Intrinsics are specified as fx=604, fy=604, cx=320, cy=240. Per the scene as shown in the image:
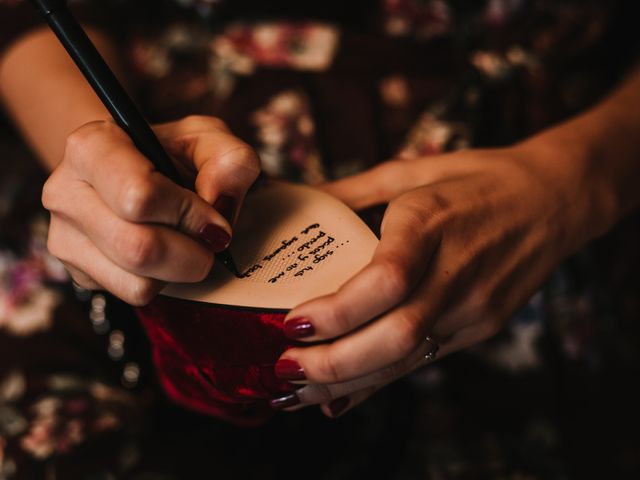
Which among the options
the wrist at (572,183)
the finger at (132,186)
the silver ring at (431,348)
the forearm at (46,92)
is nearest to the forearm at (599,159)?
the wrist at (572,183)

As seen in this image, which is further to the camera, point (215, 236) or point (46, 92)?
point (46, 92)

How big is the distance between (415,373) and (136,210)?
0.38m

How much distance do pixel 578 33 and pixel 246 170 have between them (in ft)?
1.49

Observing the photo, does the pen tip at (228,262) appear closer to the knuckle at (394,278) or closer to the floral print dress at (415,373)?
the knuckle at (394,278)

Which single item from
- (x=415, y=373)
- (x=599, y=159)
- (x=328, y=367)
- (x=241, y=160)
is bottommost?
(x=415, y=373)

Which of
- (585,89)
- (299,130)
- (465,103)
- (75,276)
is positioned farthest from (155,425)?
(585,89)

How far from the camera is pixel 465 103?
608 millimetres

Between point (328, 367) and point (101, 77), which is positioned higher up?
point (101, 77)

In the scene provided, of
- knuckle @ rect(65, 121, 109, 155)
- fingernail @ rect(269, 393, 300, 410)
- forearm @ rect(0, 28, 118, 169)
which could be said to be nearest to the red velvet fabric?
fingernail @ rect(269, 393, 300, 410)

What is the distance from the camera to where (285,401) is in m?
0.40

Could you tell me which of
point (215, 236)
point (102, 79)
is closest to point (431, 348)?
point (215, 236)

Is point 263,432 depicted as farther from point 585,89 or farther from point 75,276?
point 585,89

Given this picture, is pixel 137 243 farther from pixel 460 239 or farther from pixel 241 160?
pixel 460 239

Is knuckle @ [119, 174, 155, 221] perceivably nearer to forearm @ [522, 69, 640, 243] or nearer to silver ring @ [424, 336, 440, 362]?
silver ring @ [424, 336, 440, 362]
